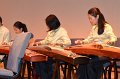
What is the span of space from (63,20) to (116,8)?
1156 mm

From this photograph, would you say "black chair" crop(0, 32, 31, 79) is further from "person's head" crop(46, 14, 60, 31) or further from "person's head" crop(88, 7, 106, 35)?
"person's head" crop(46, 14, 60, 31)

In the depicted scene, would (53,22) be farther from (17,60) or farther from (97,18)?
(17,60)

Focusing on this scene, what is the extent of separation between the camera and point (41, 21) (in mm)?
6535

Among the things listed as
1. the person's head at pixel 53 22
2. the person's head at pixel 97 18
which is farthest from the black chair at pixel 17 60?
the person's head at pixel 53 22

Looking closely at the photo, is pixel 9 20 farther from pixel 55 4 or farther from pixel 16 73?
pixel 16 73

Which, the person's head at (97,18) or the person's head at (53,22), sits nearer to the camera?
the person's head at (97,18)

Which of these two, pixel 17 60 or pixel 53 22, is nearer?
pixel 17 60

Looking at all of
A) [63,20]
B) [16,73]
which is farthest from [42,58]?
[63,20]

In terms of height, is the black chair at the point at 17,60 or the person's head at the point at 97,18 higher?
the person's head at the point at 97,18

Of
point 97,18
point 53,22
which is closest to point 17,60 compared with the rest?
point 97,18

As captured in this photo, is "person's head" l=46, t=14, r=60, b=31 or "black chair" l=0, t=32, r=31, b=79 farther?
"person's head" l=46, t=14, r=60, b=31

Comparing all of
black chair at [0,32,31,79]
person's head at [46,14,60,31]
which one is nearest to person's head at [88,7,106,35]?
person's head at [46,14,60,31]

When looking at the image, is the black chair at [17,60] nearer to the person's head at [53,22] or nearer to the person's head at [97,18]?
the person's head at [97,18]

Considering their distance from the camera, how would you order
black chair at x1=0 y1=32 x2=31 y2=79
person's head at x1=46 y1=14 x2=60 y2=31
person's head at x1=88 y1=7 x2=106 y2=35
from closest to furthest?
black chair at x1=0 y1=32 x2=31 y2=79, person's head at x1=88 y1=7 x2=106 y2=35, person's head at x1=46 y1=14 x2=60 y2=31
